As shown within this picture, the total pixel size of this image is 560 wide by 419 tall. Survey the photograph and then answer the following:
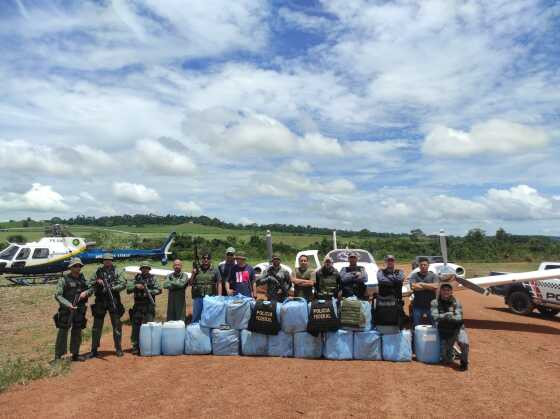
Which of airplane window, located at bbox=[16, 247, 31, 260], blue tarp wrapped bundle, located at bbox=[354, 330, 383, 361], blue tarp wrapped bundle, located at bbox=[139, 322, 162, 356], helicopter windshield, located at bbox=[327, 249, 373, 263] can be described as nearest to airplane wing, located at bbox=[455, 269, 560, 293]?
helicopter windshield, located at bbox=[327, 249, 373, 263]

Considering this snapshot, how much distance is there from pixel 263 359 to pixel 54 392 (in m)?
3.55

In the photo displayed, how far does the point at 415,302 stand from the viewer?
951cm

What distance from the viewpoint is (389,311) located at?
8.87 m

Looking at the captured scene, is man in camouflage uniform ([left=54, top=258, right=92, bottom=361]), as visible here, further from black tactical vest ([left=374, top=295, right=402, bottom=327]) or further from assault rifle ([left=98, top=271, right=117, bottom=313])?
black tactical vest ([left=374, top=295, right=402, bottom=327])

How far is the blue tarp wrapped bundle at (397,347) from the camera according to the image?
27.8 ft

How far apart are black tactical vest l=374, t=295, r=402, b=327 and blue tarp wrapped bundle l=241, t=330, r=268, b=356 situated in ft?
7.42

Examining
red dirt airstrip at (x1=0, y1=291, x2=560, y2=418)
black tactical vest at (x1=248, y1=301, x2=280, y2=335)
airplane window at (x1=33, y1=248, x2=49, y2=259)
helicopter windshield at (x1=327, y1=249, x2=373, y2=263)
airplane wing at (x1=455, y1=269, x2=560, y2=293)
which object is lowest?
red dirt airstrip at (x1=0, y1=291, x2=560, y2=418)

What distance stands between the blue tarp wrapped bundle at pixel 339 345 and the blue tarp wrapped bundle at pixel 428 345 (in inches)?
48.6

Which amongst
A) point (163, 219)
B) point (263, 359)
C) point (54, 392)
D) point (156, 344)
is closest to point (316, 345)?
point (263, 359)

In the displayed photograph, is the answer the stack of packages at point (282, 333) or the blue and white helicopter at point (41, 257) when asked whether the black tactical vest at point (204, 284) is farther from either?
the blue and white helicopter at point (41, 257)

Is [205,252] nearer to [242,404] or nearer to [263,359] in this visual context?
[263,359]

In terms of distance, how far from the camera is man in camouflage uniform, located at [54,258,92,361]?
8516 mm

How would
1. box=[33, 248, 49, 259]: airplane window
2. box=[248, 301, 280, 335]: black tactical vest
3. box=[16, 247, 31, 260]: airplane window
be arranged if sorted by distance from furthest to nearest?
1. box=[33, 248, 49, 259]: airplane window
2. box=[16, 247, 31, 260]: airplane window
3. box=[248, 301, 280, 335]: black tactical vest

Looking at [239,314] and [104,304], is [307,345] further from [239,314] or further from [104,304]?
[104,304]
